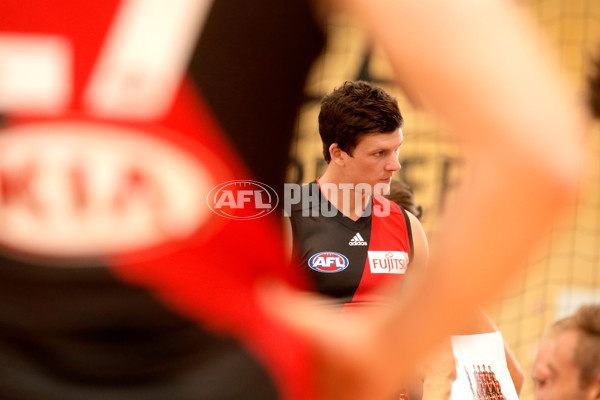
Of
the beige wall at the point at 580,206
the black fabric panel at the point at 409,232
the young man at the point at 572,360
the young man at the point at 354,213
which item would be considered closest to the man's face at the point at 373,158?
the young man at the point at 354,213

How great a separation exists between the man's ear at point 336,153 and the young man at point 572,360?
574mm

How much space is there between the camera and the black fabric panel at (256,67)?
0.36 m

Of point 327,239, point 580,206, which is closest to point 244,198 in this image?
point 327,239

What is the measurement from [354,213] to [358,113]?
23 cm

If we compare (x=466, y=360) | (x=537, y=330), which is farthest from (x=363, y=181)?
(x=537, y=330)

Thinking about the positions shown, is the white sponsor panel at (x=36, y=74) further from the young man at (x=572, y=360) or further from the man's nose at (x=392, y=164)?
the man's nose at (x=392, y=164)

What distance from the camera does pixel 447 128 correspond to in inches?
11.9

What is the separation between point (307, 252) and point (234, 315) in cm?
106

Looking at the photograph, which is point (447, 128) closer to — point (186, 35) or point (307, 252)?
point (186, 35)

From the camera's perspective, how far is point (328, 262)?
1412mm

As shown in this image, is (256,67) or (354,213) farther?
(354,213)

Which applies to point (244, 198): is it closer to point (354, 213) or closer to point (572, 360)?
point (572, 360)

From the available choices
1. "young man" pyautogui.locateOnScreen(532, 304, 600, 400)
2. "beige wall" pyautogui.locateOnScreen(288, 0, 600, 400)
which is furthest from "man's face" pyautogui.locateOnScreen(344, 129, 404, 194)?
"beige wall" pyautogui.locateOnScreen(288, 0, 600, 400)

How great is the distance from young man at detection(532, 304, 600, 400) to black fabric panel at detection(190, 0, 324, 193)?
3.16 feet
